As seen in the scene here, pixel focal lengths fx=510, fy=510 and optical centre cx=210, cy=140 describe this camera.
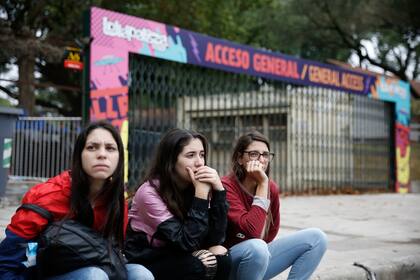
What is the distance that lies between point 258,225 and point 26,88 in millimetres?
11690

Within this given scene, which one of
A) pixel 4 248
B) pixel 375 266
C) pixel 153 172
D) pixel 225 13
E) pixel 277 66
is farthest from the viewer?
pixel 225 13

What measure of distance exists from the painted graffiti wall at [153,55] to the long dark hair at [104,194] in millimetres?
5616

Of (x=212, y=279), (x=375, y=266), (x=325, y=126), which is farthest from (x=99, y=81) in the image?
(x=325, y=126)

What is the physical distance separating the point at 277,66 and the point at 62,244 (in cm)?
935

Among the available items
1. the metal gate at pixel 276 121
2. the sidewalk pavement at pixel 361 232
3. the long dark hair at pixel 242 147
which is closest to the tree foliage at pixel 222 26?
the metal gate at pixel 276 121

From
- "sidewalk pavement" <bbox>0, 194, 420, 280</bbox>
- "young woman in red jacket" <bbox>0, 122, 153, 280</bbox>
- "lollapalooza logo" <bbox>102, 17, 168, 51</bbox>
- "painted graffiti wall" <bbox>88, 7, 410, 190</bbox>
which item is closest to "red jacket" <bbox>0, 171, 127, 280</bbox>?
"young woman in red jacket" <bbox>0, 122, 153, 280</bbox>

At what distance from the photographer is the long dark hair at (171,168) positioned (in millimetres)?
2701

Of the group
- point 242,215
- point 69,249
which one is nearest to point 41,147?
point 242,215

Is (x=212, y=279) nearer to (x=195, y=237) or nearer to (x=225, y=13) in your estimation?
(x=195, y=237)

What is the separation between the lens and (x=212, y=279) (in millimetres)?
2719

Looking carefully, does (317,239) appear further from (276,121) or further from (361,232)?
(276,121)

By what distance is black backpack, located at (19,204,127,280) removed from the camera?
2.12 metres

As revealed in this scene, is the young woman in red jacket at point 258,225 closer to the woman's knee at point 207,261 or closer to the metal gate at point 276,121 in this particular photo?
the woman's knee at point 207,261

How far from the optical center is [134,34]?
27.8 feet
